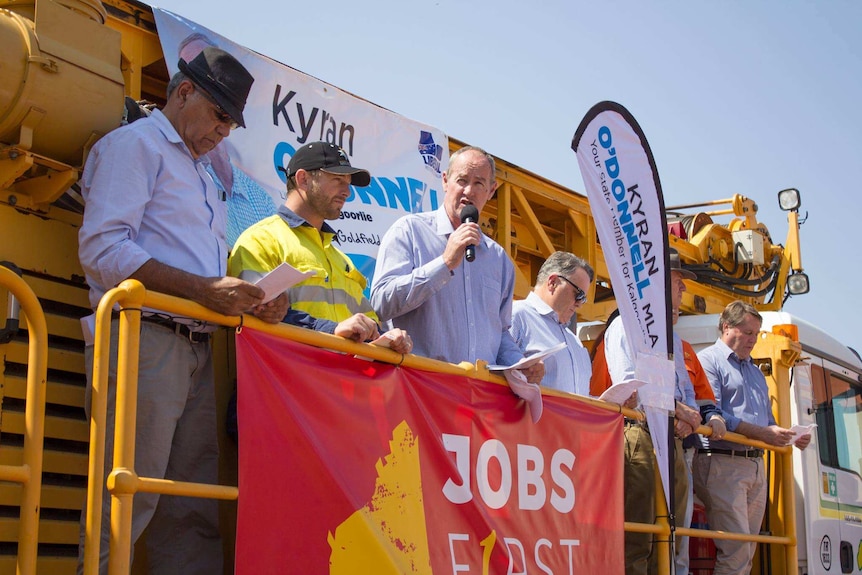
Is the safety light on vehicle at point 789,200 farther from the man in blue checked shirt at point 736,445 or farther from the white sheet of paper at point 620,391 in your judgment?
the white sheet of paper at point 620,391

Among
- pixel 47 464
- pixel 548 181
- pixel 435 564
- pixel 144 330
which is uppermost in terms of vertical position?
pixel 548 181

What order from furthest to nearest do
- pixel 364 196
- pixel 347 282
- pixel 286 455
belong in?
pixel 364 196 < pixel 347 282 < pixel 286 455

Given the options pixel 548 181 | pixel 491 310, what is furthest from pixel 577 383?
pixel 548 181

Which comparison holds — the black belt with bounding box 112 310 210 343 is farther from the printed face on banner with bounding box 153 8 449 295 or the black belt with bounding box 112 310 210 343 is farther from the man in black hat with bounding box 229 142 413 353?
the printed face on banner with bounding box 153 8 449 295

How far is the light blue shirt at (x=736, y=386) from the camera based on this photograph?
6.59 m

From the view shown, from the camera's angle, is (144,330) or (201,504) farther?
(201,504)

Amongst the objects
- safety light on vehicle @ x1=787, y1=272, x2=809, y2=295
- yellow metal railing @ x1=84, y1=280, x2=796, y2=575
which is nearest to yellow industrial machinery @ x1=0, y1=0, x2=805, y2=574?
yellow metal railing @ x1=84, y1=280, x2=796, y2=575

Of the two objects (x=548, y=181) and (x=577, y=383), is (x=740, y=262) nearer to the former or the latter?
(x=548, y=181)

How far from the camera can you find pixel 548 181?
7211mm

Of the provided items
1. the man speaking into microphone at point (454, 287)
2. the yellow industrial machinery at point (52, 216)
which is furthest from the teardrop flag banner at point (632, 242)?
the yellow industrial machinery at point (52, 216)

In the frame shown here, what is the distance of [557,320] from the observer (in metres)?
5.50

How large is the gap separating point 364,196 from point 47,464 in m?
2.97

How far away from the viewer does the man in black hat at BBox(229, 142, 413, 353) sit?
3.63m

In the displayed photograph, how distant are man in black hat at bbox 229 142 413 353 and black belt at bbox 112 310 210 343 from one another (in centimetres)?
33
